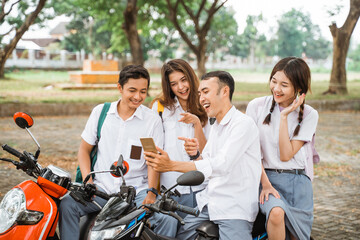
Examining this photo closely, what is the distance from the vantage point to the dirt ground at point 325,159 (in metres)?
5.57

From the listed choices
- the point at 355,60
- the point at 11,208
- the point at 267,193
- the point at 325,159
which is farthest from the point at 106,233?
the point at 355,60

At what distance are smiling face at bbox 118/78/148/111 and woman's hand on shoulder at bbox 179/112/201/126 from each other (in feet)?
1.21

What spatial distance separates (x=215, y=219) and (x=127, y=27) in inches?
669

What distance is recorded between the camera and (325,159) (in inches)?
362

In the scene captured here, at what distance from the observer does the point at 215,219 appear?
2916mm

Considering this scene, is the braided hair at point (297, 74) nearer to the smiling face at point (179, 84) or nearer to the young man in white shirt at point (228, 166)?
the young man in white shirt at point (228, 166)

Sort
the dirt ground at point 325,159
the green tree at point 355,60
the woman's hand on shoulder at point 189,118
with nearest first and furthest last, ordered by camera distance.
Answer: the woman's hand on shoulder at point 189,118 < the dirt ground at point 325,159 < the green tree at point 355,60

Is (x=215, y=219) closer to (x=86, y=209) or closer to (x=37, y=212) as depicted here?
(x=86, y=209)

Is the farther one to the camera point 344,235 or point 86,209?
point 344,235

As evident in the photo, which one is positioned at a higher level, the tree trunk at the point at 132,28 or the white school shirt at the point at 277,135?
the tree trunk at the point at 132,28

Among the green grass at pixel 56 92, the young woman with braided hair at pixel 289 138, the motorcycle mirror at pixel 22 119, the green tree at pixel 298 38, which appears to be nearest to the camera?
the motorcycle mirror at pixel 22 119

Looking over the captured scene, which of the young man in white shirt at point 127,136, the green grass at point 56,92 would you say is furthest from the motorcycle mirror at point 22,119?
the green grass at point 56,92

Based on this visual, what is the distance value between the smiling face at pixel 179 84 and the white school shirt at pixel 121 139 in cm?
33

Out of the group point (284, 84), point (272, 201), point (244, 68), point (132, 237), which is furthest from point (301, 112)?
point (244, 68)
